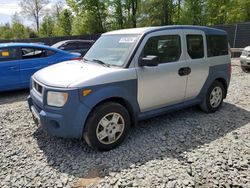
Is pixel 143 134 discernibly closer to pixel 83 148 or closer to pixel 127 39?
pixel 83 148

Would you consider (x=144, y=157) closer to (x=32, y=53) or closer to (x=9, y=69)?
(x=9, y=69)

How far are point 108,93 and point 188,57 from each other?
6.13 feet

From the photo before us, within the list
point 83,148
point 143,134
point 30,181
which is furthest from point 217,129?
point 30,181

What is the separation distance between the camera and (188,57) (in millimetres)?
4613

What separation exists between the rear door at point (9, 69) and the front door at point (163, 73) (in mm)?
4224

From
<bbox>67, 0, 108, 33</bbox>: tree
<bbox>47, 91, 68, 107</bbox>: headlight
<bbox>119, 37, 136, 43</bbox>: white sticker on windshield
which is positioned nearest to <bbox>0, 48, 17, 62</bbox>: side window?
<bbox>119, 37, 136, 43</bbox>: white sticker on windshield

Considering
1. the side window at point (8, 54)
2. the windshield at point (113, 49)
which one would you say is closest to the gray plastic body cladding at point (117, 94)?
the windshield at point (113, 49)

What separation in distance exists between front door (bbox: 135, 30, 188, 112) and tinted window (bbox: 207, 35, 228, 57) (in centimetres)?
84

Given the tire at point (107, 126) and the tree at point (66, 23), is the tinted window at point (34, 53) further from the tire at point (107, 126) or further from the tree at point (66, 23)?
the tree at point (66, 23)

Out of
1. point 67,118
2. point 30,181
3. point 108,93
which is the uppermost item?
point 108,93

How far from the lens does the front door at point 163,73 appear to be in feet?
13.1

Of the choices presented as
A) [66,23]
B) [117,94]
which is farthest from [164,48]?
[66,23]

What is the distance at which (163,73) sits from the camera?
13.8 feet

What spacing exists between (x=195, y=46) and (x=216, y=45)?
28.1 inches
